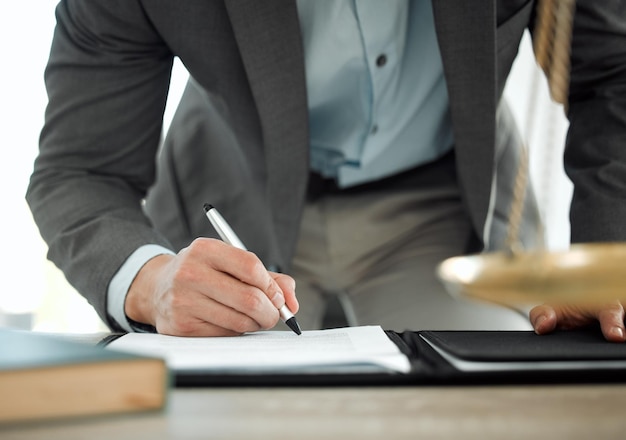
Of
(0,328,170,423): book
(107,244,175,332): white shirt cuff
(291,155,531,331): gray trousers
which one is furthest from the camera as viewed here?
(291,155,531,331): gray trousers

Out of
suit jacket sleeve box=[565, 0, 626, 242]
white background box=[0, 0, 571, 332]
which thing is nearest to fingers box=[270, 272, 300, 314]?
suit jacket sleeve box=[565, 0, 626, 242]

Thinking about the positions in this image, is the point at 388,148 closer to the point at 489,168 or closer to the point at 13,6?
the point at 489,168

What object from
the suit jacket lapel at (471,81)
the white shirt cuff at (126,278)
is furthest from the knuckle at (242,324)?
the suit jacket lapel at (471,81)

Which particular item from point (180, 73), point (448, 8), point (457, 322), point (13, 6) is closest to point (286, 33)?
point (448, 8)

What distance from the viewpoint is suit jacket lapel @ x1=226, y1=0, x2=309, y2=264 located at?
871 millimetres

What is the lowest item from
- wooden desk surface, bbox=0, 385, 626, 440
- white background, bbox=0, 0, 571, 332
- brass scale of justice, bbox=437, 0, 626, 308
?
white background, bbox=0, 0, 571, 332

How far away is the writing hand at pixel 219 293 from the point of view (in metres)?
0.68

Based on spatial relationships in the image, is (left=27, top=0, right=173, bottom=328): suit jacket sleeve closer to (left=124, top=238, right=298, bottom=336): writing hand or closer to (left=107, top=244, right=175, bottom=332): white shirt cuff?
(left=107, top=244, right=175, bottom=332): white shirt cuff

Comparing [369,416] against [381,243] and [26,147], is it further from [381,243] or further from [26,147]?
[26,147]

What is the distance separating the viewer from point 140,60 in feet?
3.28

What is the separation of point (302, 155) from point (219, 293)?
13.2 inches

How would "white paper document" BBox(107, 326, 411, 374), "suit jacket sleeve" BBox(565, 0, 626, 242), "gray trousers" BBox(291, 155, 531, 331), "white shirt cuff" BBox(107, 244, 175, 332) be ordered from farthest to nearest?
"gray trousers" BBox(291, 155, 531, 331)
"suit jacket sleeve" BBox(565, 0, 626, 242)
"white shirt cuff" BBox(107, 244, 175, 332)
"white paper document" BBox(107, 326, 411, 374)

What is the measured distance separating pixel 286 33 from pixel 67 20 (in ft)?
1.12

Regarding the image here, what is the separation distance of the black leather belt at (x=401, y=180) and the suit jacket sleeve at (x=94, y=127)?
0.96ft
